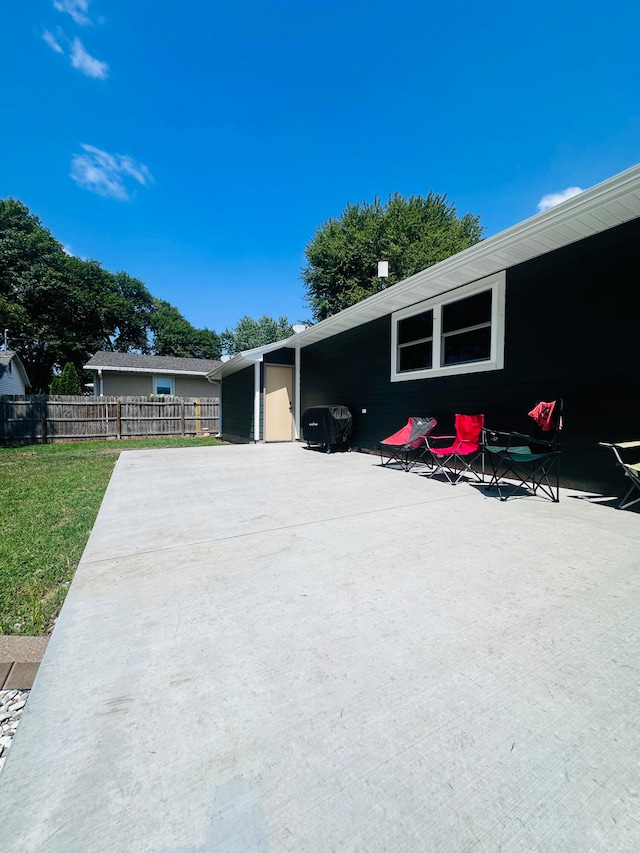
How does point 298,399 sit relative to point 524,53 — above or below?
below

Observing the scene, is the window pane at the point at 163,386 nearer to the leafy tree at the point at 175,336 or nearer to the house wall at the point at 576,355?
the house wall at the point at 576,355

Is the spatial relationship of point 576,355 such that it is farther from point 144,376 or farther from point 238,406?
point 144,376

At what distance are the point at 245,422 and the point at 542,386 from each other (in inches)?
309

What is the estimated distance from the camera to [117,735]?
1.02 m

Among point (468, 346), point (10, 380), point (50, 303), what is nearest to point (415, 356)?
point (468, 346)

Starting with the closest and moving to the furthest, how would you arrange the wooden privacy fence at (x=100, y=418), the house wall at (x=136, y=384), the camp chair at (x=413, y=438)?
1. the camp chair at (x=413, y=438)
2. the wooden privacy fence at (x=100, y=418)
3. the house wall at (x=136, y=384)

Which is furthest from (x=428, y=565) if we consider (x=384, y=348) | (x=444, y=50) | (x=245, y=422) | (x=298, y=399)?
(x=444, y=50)

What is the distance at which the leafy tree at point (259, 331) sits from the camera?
3022 cm

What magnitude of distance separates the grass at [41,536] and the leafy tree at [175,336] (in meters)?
29.6

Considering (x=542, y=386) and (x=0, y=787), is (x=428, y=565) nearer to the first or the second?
(x=0, y=787)

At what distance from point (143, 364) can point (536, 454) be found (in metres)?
17.3

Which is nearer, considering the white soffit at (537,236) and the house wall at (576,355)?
the white soffit at (537,236)

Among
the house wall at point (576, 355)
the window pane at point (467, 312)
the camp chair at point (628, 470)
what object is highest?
the window pane at point (467, 312)

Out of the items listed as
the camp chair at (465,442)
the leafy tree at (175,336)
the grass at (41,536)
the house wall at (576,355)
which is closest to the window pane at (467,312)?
the house wall at (576,355)
